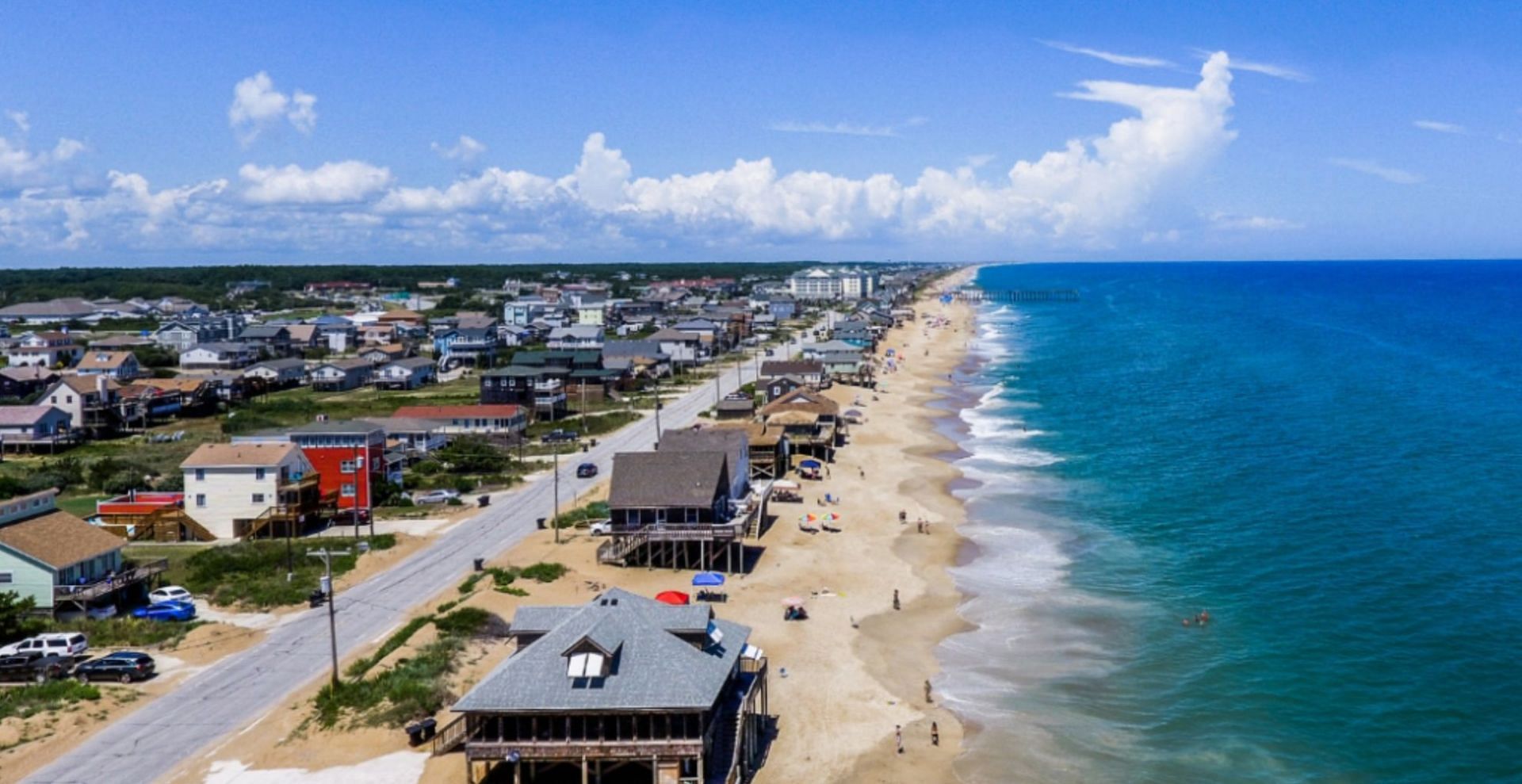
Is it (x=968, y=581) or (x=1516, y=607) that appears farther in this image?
(x=968, y=581)

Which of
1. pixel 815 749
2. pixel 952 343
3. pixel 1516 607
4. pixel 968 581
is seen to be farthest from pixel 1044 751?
pixel 952 343

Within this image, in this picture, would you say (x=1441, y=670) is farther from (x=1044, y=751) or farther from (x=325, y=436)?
(x=325, y=436)

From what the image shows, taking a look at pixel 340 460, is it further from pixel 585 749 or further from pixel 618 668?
pixel 585 749

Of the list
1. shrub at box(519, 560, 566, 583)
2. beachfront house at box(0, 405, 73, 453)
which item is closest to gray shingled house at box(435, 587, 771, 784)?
shrub at box(519, 560, 566, 583)

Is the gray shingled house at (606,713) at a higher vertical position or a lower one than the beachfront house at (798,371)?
lower

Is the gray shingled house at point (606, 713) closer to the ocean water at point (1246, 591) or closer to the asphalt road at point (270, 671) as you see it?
the asphalt road at point (270, 671)

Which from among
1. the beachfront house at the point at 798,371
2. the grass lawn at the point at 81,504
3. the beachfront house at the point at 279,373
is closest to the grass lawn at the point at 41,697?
the grass lawn at the point at 81,504
